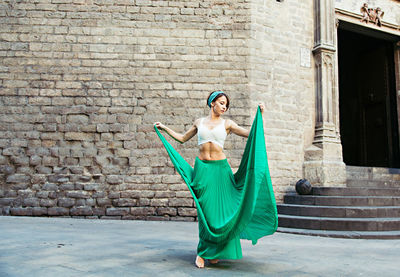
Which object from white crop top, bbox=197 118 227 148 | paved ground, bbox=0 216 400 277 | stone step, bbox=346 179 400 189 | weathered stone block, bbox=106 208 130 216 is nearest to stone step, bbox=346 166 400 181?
stone step, bbox=346 179 400 189

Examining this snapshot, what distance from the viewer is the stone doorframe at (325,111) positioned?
25.0ft

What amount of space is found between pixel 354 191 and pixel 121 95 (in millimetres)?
5067

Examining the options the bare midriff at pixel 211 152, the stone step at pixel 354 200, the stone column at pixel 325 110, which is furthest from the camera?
the stone column at pixel 325 110

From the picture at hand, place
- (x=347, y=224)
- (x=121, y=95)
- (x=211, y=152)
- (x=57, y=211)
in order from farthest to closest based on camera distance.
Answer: (x=121, y=95)
(x=57, y=211)
(x=347, y=224)
(x=211, y=152)

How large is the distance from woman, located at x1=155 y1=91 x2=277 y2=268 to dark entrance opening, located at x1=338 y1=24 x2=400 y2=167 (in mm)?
7577

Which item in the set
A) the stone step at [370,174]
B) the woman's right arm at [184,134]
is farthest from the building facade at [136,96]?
the woman's right arm at [184,134]

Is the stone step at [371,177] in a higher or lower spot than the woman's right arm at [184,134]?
lower

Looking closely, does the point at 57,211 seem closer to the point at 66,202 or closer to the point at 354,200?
the point at 66,202

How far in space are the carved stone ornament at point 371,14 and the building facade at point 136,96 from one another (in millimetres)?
2025

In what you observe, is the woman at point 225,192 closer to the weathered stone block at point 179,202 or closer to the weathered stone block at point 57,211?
the weathered stone block at point 179,202

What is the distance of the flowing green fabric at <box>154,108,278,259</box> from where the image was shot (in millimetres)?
2881

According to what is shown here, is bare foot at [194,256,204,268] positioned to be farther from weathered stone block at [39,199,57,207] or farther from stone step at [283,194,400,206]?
weathered stone block at [39,199,57,207]

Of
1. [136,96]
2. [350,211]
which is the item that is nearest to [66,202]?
[136,96]

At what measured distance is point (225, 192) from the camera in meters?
3.13
